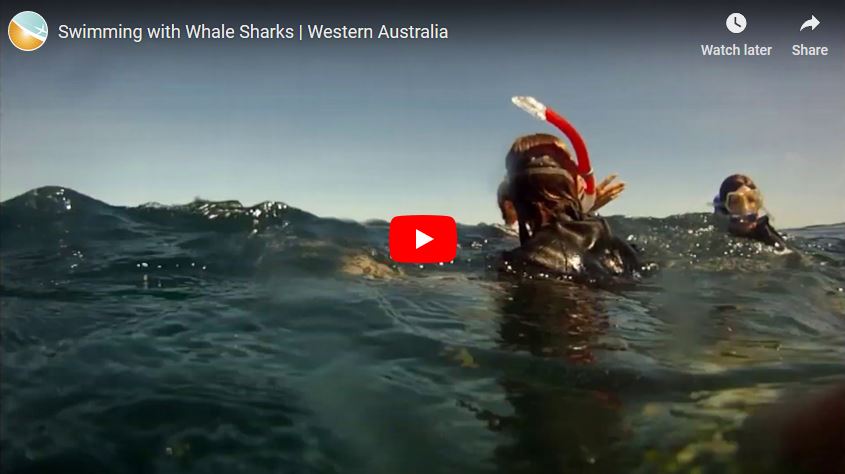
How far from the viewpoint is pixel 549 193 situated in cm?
527

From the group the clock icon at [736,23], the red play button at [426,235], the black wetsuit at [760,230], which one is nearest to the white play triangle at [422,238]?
the red play button at [426,235]

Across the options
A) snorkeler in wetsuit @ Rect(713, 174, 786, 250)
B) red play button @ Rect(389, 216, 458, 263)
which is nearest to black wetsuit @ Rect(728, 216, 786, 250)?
snorkeler in wetsuit @ Rect(713, 174, 786, 250)

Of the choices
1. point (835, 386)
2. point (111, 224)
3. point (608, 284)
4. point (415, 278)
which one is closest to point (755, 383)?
point (835, 386)

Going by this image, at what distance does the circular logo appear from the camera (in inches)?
162

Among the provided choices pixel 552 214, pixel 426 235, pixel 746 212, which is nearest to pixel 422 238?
pixel 426 235

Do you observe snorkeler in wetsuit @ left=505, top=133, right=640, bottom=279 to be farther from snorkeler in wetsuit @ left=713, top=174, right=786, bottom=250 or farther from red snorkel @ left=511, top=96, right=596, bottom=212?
snorkeler in wetsuit @ left=713, top=174, right=786, bottom=250

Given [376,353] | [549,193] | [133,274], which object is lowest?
[376,353]

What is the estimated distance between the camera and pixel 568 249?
5.25 meters

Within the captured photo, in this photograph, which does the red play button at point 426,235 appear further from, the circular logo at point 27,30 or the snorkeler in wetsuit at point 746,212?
the snorkeler in wetsuit at point 746,212

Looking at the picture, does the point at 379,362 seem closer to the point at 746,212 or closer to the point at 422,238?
the point at 422,238

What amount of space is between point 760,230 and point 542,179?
424 centimetres

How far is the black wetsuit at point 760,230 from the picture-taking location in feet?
25.4

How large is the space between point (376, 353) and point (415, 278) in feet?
8.78

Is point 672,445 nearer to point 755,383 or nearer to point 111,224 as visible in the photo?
point 755,383
